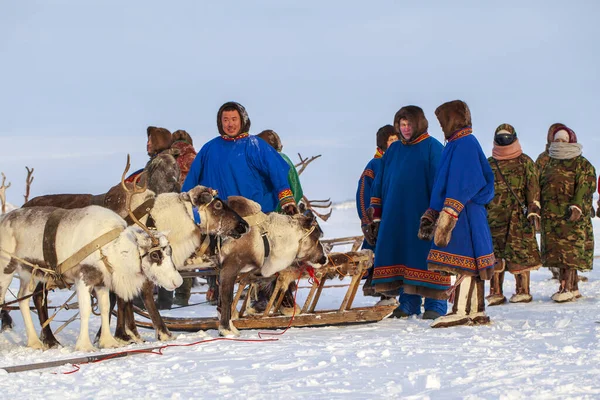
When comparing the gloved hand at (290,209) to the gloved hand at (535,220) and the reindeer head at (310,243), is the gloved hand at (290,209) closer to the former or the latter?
the reindeer head at (310,243)

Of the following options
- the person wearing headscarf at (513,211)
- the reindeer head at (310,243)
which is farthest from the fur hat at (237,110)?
the person wearing headscarf at (513,211)

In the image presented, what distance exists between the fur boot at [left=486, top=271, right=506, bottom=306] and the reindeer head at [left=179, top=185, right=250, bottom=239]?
4174 millimetres

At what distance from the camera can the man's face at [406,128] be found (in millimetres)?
8477

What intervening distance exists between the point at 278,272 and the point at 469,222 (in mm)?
1685

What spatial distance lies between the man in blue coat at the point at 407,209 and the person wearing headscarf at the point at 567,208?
2.57 meters

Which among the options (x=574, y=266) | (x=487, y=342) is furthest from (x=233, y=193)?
(x=574, y=266)

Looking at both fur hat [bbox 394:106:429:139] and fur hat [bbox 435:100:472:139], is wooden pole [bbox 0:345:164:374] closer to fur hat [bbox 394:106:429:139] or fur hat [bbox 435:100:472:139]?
fur hat [bbox 435:100:472:139]

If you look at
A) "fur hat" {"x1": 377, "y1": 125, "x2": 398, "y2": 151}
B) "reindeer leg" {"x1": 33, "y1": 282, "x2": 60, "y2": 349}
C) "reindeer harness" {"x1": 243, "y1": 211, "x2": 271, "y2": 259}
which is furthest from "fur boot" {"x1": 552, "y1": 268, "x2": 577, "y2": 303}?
"reindeer leg" {"x1": 33, "y1": 282, "x2": 60, "y2": 349}

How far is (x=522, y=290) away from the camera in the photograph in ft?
34.6

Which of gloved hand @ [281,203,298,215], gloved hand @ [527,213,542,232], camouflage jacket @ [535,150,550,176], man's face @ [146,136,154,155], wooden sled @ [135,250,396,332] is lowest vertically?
wooden sled @ [135,250,396,332]

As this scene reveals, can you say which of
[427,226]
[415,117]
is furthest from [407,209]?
[427,226]

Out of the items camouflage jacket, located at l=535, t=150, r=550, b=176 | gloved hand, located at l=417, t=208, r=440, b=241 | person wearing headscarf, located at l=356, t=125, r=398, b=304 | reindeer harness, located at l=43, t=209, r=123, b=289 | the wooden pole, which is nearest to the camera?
the wooden pole

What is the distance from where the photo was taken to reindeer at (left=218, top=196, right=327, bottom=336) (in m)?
7.22

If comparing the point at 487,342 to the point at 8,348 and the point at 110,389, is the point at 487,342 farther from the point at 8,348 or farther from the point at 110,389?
the point at 8,348
